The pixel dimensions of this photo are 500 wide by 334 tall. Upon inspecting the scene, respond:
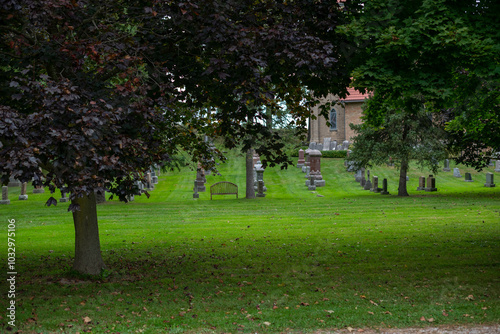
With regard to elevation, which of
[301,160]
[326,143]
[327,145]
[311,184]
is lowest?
[311,184]

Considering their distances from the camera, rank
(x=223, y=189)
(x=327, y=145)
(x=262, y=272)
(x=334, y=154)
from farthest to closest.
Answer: (x=327, y=145) → (x=334, y=154) → (x=223, y=189) → (x=262, y=272)

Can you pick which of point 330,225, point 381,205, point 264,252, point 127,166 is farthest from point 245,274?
point 381,205

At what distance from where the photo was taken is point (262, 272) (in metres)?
9.58

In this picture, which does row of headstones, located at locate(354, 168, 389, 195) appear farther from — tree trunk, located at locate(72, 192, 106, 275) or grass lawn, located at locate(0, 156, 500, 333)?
tree trunk, located at locate(72, 192, 106, 275)

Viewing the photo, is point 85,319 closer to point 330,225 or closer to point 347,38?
point 347,38

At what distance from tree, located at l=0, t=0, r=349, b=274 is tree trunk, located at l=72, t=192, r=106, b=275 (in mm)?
21

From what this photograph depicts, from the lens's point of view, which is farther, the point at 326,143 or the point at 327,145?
the point at 326,143

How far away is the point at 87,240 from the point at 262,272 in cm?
344

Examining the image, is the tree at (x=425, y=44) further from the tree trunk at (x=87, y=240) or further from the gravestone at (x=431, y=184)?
the gravestone at (x=431, y=184)

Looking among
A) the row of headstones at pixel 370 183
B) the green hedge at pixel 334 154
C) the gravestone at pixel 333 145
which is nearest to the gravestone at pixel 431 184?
the row of headstones at pixel 370 183

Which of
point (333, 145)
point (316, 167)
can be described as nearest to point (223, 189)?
point (316, 167)

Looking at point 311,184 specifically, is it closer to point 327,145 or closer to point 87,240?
point 327,145

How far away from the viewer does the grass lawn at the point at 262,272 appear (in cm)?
686

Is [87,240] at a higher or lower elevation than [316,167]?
lower
